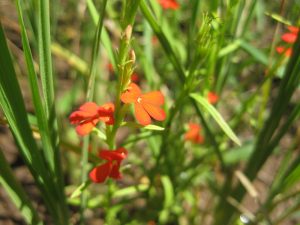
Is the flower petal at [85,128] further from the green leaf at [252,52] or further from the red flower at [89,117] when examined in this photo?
the green leaf at [252,52]

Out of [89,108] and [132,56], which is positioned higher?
[132,56]

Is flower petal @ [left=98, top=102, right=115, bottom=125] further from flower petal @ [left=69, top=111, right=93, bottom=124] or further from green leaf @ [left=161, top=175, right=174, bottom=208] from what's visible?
green leaf @ [left=161, top=175, right=174, bottom=208]

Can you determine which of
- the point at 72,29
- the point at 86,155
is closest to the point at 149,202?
the point at 86,155

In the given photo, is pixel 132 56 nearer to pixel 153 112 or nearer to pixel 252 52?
pixel 153 112

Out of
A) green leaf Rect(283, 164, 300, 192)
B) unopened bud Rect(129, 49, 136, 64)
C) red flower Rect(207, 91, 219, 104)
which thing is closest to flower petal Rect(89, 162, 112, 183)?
unopened bud Rect(129, 49, 136, 64)

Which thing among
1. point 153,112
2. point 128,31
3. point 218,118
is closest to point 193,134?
point 218,118

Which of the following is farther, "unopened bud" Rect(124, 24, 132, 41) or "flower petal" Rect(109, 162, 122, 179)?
"flower petal" Rect(109, 162, 122, 179)

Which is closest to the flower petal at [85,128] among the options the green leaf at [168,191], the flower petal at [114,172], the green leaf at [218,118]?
the flower petal at [114,172]
